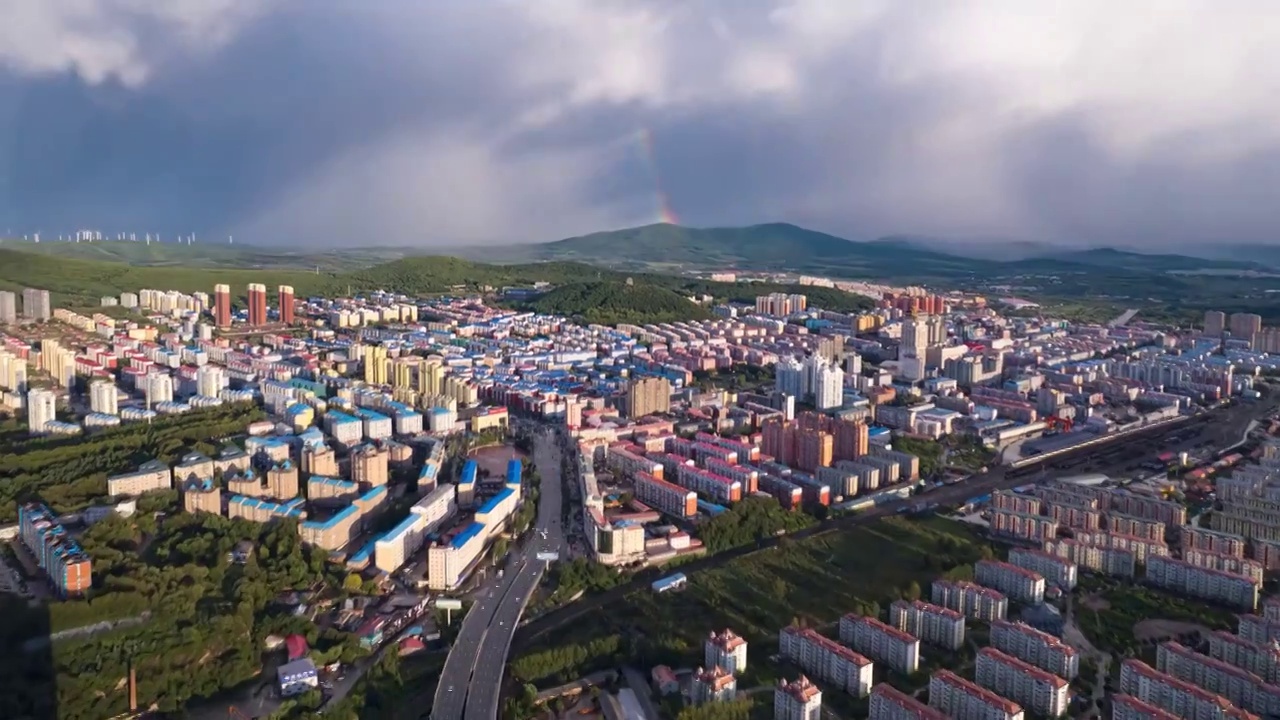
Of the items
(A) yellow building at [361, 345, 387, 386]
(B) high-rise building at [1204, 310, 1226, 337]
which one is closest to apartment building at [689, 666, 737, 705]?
(A) yellow building at [361, 345, 387, 386]

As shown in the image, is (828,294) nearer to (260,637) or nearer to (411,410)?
(411,410)


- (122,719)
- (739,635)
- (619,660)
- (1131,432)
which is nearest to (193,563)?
(122,719)

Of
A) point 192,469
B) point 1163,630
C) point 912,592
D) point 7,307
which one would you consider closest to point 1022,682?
point 912,592

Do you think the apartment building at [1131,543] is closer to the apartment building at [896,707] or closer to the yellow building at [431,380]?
the apartment building at [896,707]

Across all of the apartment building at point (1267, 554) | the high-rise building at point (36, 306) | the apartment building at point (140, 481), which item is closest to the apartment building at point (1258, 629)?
the apartment building at point (1267, 554)

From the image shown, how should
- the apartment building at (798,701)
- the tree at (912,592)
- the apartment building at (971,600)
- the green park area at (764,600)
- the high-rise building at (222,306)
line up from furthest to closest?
1. the high-rise building at (222,306)
2. the tree at (912,592)
3. the apartment building at (971,600)
4. the green park area at (764,600)
5. the apartment building at (798,701)
